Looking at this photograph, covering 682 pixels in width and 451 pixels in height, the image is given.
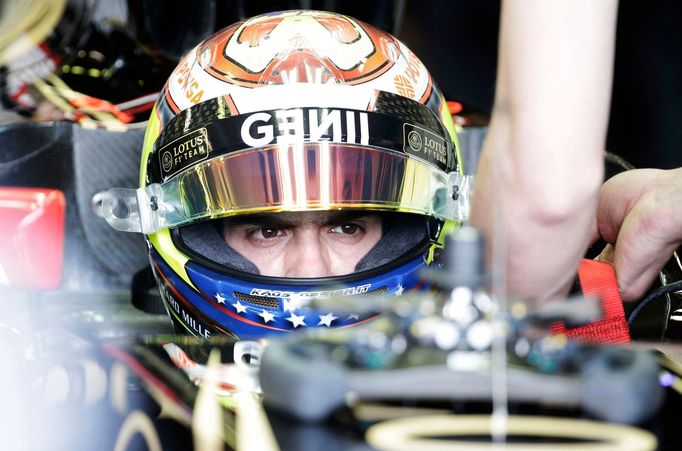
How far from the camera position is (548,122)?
67 cm

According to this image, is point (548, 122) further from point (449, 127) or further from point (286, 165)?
point (449, 127)

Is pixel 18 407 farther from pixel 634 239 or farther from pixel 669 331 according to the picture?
pixel 669 331

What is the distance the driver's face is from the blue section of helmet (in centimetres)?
8

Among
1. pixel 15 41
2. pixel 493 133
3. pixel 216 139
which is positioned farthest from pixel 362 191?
pixel 15 41

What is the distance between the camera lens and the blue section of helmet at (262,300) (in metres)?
1.32

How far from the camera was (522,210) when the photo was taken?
2.33 feet

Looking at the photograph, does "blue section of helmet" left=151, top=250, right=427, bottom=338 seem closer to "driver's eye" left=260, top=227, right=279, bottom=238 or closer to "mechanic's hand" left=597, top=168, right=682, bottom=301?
"driver's eye" left=260, top=227, right=279, bottom=238

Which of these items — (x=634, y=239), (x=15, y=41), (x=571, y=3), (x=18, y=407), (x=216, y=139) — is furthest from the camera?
(x=15, y=41)

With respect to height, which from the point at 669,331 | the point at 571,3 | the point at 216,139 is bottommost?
the point at 669,331

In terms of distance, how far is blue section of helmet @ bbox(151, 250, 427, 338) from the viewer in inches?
51.9

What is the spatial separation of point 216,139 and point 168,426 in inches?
27.8

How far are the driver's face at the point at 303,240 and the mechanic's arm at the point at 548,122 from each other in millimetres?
691

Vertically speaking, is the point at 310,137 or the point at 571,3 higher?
the point at 571,3

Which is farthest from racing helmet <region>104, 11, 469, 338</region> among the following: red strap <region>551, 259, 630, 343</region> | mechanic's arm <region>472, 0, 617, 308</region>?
mechanic's arm <region>472, 0, 617, 308</region>
